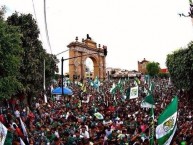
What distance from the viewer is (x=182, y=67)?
28797mm

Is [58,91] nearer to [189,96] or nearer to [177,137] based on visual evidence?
[189,96]

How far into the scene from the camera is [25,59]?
25.4 metres

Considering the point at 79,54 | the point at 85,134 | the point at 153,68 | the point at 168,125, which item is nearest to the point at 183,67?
the point at 85,134

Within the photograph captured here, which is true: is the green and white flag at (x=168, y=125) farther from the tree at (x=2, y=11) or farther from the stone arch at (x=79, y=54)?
the stone arch at (x=79, y=54)

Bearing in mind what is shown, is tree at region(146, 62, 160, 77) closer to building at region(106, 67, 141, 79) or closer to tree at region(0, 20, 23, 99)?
building at region(106, 67, 141, 79)

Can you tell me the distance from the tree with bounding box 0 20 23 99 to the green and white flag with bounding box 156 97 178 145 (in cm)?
850

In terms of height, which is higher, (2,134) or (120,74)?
(120,74)

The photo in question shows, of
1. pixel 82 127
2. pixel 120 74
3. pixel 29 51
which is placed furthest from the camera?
pixel 120 74

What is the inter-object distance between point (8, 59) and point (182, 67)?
50.2 feet

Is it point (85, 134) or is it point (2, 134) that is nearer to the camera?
point (2, 134)

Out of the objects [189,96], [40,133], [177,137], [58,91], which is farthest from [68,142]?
[189,96]

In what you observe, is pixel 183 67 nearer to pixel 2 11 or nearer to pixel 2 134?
pixel 2 11

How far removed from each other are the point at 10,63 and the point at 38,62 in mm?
10509

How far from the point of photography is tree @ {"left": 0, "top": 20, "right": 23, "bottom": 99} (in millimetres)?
16312
